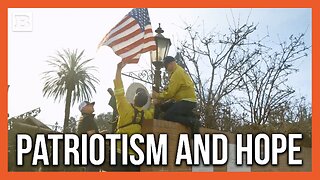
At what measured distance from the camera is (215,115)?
44.2 feet

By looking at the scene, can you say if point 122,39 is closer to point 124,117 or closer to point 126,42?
point 126,42

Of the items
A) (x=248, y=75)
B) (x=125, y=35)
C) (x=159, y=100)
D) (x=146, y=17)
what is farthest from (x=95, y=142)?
(x=248, y=75)

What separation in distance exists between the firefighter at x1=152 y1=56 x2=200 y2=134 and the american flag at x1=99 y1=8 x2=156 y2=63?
108 centimetres

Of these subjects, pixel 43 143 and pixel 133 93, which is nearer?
pixel 43 143

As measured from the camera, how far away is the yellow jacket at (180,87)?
20.8 feet

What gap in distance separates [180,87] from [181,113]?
0.37 meters

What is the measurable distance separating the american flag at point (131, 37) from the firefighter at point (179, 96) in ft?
3.53

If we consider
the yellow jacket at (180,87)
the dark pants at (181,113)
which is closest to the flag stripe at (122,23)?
the yellow jacket at (180,87)

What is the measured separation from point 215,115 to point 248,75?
3.70 meters

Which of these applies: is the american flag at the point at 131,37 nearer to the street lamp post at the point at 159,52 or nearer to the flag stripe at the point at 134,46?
the flag stripe at the point at 134,46

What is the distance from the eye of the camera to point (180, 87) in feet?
20.9

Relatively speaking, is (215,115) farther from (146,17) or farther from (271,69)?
(146,17)

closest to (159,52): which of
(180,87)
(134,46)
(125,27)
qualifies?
(134,46)

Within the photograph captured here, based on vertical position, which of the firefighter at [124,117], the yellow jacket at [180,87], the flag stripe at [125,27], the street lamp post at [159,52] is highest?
the flag stripe at [125,27]
